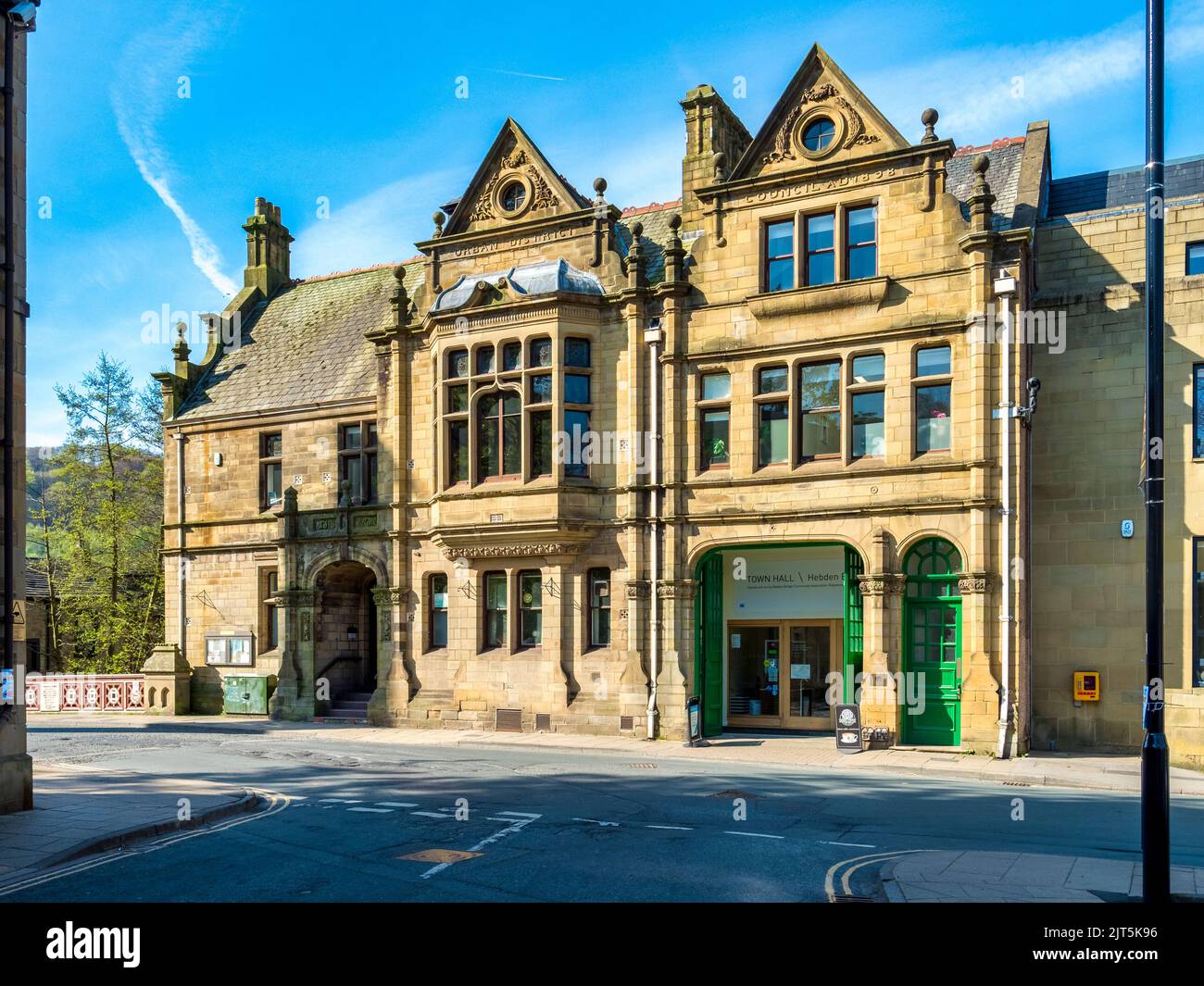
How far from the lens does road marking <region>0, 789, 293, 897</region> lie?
1005 cm

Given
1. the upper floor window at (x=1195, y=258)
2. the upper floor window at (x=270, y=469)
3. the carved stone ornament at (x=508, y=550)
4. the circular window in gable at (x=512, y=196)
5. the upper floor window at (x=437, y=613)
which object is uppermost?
the circular window in gable at (x=512, y=196)

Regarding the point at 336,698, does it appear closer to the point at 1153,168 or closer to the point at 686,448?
the point at 686,448

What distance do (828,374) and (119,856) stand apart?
16.5m

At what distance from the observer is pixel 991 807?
1434 centimetres

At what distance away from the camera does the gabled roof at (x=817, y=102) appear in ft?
73.9

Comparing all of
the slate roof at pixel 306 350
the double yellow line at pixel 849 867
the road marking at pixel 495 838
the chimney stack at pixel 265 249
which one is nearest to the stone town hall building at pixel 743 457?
the slate roof at pixel 306 350

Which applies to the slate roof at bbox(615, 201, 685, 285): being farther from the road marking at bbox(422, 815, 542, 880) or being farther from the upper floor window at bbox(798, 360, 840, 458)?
the road marking at bbox(422, 815, 542, 880)

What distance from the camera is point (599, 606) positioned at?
2492 centimetres

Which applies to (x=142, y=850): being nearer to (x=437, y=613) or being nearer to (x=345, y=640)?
(x=437, y=613)

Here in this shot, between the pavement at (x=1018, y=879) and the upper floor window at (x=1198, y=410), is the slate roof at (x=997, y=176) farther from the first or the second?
the pavement at (x=1018, y=879)

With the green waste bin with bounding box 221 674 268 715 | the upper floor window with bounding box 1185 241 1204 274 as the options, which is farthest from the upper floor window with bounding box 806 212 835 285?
the green waste bin with bounding box 221 674 268 715

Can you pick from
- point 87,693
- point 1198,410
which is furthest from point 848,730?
point 87,693

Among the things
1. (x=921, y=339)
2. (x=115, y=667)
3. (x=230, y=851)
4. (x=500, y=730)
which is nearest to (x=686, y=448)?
(x=921, y=339)

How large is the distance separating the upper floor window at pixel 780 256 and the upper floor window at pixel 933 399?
3.41 metres
